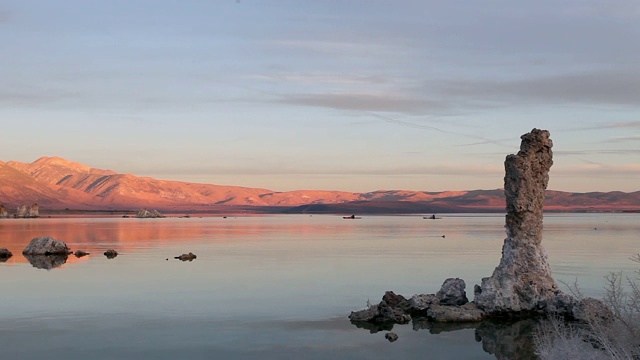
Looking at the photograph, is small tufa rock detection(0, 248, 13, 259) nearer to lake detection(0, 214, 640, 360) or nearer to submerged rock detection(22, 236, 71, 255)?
lake detection(0, 214, 640, 360)

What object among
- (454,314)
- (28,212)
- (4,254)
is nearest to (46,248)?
(4,254)

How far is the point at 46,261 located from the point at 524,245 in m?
28.5

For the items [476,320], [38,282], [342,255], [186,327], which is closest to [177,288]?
[38,282]

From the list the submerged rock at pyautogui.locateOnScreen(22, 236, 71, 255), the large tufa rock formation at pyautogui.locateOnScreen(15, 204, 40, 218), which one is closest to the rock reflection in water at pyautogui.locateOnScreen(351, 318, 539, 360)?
the submerged rock at pyautogui.locateOnScreen(22, 236, 71, 255)

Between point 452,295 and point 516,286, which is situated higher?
point 516,286

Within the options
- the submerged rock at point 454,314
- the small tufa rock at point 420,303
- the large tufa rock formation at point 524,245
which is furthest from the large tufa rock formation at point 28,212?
the submerged rock at point 454,314

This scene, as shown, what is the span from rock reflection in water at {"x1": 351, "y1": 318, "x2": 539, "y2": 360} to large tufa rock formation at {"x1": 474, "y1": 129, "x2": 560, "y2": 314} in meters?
0.97

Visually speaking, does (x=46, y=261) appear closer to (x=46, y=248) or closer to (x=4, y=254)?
(x=4, y=254)

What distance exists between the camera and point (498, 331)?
1988 cm

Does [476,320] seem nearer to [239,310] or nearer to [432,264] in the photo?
[239,310]

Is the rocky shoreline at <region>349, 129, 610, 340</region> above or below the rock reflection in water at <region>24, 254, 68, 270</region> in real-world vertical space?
above

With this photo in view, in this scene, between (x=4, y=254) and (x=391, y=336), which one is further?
(x=4, y=254)

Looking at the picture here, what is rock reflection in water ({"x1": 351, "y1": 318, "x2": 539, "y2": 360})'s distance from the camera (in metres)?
17.6

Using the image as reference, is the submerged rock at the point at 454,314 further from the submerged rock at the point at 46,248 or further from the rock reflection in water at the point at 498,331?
the submerged rock at the point at 46,248
